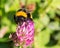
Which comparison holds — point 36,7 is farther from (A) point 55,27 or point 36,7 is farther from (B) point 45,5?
(A) point 55,27

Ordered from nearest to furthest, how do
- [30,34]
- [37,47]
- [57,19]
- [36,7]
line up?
[30,34]
[37,47]
[36,7]
[57,19]

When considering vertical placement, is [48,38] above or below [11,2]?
below

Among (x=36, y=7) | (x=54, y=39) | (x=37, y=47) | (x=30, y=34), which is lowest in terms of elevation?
(x=54, y=39)

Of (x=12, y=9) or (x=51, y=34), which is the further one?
(x=51, y=34)

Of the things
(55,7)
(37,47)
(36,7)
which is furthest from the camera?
(36,7)

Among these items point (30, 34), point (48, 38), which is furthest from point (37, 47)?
point (30, 34)

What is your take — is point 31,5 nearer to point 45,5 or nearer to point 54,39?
point 45,5
